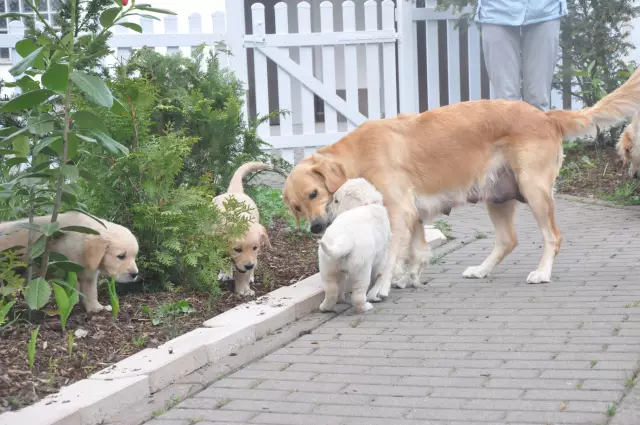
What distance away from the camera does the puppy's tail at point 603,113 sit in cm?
645

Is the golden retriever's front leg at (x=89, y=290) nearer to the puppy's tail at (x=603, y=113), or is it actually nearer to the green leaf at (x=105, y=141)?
the green leaf at (x=105, y=141)

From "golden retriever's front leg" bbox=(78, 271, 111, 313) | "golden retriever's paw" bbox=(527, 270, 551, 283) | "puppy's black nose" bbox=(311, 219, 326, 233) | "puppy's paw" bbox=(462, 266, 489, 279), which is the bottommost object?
"puppy's paw" bbox=(462, 266, 489, 279)

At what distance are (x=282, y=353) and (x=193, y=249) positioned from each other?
3.82ft

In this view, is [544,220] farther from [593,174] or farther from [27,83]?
[593,174]

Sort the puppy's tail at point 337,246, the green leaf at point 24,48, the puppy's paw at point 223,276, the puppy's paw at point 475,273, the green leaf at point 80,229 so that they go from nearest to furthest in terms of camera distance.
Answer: the green leaf at point 24,48, the green leaf at point 80,229, the puppy's tail at point 337,246, the puppy's paw at point 223,276, the puppy's paw at point 475,273

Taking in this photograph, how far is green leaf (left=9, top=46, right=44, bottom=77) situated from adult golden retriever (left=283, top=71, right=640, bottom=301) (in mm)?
2513

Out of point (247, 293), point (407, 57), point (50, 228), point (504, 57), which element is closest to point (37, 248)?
point (50, 228)

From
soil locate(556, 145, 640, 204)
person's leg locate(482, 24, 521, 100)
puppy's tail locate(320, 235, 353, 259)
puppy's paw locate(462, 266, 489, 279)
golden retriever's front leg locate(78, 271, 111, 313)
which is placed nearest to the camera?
golden retriever's front leg locate(78, 271, 111, 313)

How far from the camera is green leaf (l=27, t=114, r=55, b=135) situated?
4270mm

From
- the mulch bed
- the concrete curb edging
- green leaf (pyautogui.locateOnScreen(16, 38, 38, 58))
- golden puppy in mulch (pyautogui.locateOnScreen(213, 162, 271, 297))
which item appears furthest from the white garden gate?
green leaf (pyautogui.locateOnScreen(16, 38, 38, 58))

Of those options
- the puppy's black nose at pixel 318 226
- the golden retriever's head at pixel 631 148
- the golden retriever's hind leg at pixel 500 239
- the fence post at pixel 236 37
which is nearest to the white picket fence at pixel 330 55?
the fence post at pixel 236 37

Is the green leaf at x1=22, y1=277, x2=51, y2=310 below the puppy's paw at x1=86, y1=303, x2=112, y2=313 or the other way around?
the other way around

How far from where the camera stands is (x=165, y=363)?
421cm

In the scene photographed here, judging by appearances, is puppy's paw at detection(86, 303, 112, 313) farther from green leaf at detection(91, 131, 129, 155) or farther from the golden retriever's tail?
the golden retriever's tail
